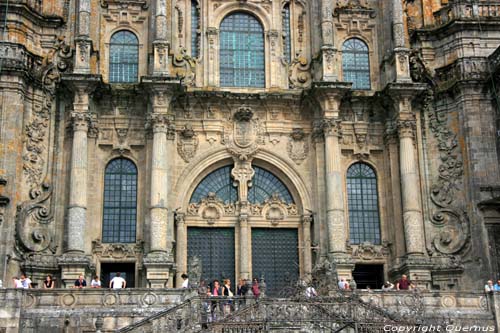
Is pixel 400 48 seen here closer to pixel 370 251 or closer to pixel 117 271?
pixel 370 251

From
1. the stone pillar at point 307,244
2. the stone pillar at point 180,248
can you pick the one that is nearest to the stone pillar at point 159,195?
the stone pillar at point 180,248

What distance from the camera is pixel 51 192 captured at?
3114cm

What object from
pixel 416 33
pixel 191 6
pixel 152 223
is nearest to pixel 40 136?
pixel 152 223

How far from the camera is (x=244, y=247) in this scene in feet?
105

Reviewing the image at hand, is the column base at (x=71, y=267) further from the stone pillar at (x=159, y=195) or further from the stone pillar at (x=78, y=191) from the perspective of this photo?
the stone pillar at (x=159, y=195)

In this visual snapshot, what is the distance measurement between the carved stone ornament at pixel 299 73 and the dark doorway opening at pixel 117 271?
9.89 meters

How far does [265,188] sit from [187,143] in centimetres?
358

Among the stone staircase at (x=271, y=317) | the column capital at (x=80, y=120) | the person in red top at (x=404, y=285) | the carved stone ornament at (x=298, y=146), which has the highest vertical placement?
the column capital at (x=80, y=120)

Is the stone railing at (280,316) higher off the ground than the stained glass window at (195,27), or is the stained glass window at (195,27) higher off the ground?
the stained glass window at (195,27)

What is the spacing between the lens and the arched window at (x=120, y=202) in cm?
3162

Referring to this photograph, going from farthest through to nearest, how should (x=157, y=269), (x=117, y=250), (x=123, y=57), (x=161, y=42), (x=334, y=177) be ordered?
(x=123, y=57)
(x=161, y=42)
(x=334, y=177)
(x=117, y=250)
(x=157, y=269)

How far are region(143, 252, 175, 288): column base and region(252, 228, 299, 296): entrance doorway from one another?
3.91 meters

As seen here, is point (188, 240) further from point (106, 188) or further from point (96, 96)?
point (96, 96)

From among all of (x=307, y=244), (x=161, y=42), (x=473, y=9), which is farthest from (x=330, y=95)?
(x=473, y=9)
